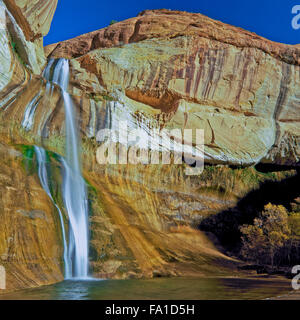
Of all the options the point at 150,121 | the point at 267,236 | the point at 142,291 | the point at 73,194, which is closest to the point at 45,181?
the point at 73,194

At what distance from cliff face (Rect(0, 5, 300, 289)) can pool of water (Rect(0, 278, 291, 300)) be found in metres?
1.44

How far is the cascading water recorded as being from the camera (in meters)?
12.1

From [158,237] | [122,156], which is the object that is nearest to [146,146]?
[122,156]

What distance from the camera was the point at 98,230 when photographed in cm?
1363

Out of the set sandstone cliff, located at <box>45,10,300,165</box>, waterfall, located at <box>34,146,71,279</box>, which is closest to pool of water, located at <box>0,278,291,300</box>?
waterfall, located at <box>34,146,71,279</box>

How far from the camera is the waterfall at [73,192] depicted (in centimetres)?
1217

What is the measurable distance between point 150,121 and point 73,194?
8368 millimetres

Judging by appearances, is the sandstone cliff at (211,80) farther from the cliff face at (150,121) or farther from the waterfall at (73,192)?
the waterfall at (73,192)

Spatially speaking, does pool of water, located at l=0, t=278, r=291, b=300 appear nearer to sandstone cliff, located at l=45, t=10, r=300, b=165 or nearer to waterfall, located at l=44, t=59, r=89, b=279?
waterfall, located at l=44, t=59, r=89, b=279

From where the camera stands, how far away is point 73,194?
14.2m

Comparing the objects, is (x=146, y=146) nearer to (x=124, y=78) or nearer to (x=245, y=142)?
(x=124, y=78)

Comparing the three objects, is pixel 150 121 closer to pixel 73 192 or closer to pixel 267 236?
pixel 73 192

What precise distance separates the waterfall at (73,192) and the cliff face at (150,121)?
39cm
